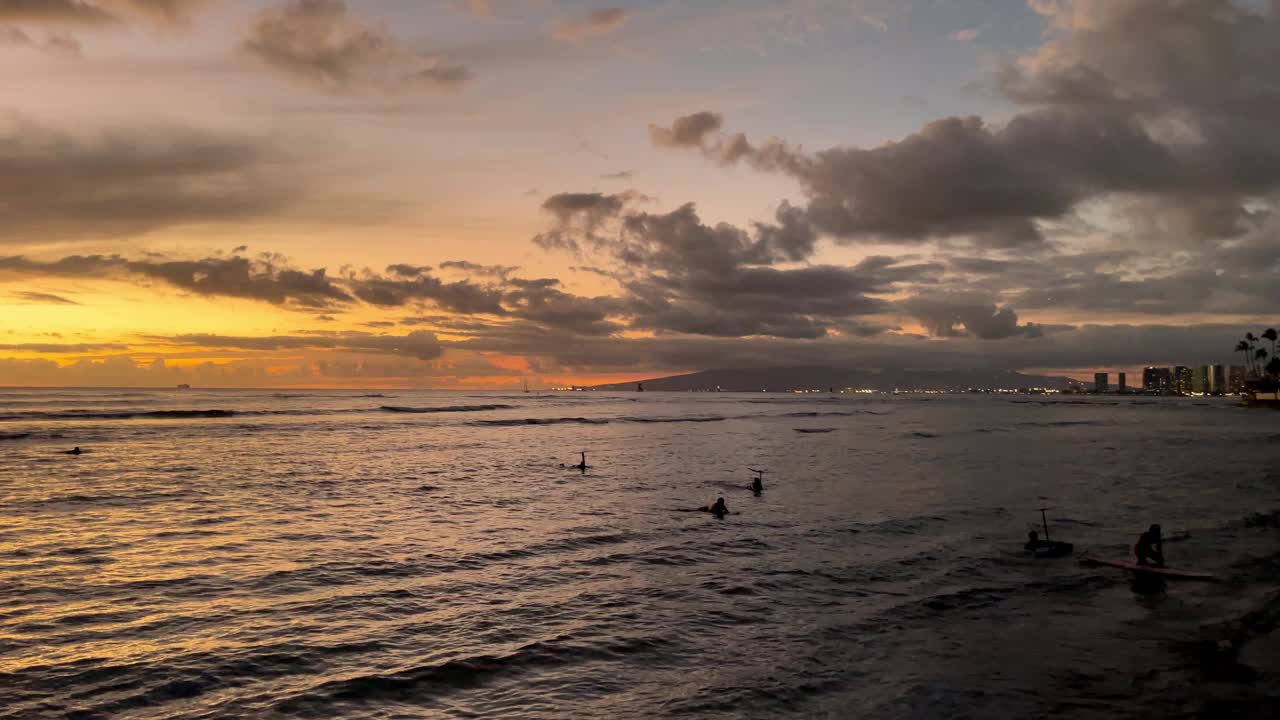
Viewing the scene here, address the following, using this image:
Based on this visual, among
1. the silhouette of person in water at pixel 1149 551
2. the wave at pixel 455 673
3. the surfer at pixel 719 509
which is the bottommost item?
the surfer at pixel 719 509

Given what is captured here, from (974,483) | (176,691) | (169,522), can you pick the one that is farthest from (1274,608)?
(169,522)

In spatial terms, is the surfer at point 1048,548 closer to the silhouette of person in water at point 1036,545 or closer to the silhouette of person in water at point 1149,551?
the silhouette of person in water at point 1036,545

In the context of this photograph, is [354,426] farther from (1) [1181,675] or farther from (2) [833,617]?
(1) [1181,675]

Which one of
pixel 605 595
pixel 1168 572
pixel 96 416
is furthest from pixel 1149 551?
pixel 96 416

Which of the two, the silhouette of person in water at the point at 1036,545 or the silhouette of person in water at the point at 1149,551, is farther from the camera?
the silhouette of person in water at the point at 1036,545

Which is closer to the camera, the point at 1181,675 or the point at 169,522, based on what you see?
the point at 1181,675

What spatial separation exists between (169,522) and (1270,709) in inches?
1691

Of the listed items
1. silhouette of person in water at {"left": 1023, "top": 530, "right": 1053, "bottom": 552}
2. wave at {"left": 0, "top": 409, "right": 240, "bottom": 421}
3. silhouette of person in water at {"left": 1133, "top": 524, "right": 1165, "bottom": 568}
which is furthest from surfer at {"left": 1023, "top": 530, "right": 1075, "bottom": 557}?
wave at {"left": 0, "top": 409, "right": 240, "bottom": 421}

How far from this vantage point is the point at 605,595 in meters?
23.9

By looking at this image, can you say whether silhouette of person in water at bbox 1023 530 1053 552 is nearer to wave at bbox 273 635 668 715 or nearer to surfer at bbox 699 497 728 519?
surfer at bbox 699 497 728 519

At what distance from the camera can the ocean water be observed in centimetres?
1591

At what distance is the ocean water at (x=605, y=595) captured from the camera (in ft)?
52.2

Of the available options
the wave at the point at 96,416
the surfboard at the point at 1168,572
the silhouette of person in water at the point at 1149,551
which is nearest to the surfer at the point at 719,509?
the surfboard at the point at 1168,572

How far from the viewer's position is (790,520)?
3891 centimetres
